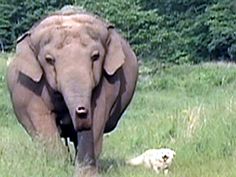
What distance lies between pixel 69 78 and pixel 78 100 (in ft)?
0.88

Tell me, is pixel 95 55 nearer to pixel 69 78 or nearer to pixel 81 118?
pixel 69 78

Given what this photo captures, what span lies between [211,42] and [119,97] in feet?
105

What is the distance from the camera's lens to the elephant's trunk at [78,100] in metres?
9.32

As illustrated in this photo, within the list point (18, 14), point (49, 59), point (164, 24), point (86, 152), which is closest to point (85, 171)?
point (86, 152)

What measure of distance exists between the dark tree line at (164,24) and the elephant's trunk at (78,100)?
91.3 feet

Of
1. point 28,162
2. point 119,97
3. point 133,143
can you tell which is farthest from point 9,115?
point 28,162

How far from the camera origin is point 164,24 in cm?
4500

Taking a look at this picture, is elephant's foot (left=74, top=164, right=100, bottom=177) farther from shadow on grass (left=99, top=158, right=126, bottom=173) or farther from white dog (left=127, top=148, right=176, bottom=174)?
white dog (left=127, top=148, right=176, bottom=174)

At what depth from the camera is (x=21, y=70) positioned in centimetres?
1031

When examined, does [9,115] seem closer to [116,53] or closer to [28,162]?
[116,53]

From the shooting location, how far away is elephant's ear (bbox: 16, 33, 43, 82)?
10.1 meters

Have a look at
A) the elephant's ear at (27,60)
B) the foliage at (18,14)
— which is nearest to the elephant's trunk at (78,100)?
the elephant's ear at (27,60)

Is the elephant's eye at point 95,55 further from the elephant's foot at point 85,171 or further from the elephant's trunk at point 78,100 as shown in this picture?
the elephant's foot at point 85,171

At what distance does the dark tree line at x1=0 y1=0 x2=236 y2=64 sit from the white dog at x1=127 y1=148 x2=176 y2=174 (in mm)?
27320
